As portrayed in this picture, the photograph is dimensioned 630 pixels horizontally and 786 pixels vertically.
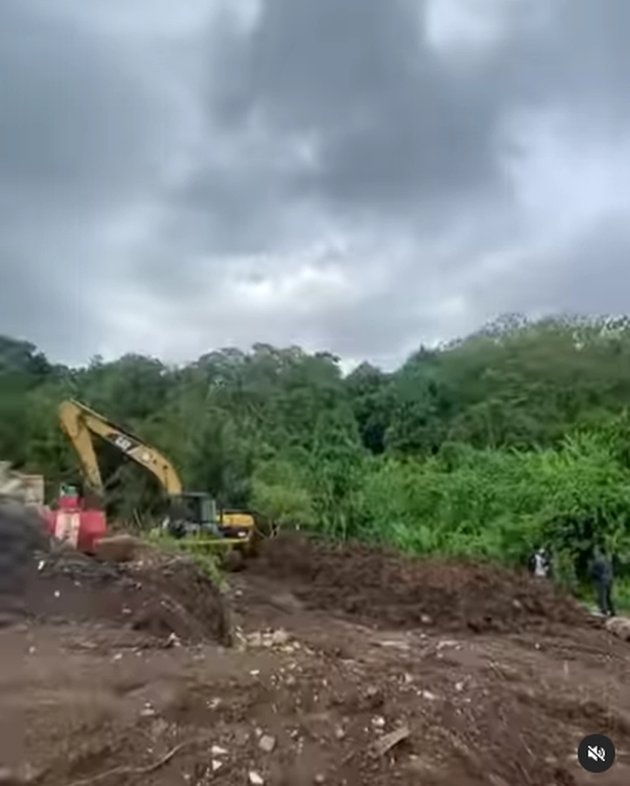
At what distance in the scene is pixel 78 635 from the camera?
211 cm

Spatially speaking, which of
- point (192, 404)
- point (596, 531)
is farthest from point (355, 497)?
point (192, 404)

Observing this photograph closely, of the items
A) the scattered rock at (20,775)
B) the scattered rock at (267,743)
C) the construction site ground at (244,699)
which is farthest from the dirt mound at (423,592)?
the scattered rock at (20,775)

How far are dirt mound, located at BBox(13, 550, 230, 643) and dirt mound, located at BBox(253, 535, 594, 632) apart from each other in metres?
1.23

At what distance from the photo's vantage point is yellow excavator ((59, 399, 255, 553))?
4.13 meters

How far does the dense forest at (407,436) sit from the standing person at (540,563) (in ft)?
0.28

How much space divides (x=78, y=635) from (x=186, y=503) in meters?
3.07

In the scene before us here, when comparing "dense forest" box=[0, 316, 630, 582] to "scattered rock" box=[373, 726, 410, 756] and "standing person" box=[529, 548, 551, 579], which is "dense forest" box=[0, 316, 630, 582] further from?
"scattered rock" box=[373, 726, 410, 756]

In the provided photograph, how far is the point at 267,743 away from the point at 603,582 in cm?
399

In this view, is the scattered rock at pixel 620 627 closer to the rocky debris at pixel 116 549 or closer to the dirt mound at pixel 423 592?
the dirt mound at pixel 423 592

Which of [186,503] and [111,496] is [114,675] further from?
[186,503]

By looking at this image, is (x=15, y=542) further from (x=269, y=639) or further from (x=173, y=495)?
(x=173, y=495)

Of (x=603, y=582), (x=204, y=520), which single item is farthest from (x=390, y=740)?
(x=603, y=582)

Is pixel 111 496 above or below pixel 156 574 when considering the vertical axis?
above

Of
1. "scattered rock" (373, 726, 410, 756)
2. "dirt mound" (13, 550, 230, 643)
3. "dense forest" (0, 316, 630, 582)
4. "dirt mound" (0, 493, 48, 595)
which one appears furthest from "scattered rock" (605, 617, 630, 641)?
"dirt mound" (0, 493, 48, 595)
